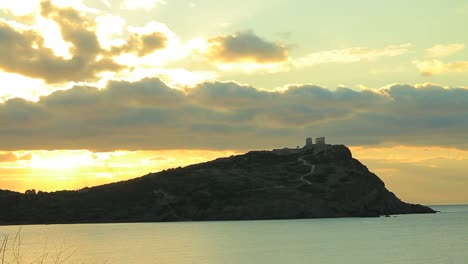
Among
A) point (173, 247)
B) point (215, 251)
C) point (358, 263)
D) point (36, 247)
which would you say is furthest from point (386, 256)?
point (36, 247)

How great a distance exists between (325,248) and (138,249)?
42467 mm

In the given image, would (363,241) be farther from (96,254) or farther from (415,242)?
(96,254)

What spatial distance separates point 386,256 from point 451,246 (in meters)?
28.9

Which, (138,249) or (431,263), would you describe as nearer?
(431,263)

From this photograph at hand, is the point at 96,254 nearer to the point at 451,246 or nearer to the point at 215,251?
the point at 215,251

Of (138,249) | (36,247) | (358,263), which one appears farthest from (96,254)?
(358,263)

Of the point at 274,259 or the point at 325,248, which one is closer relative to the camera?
the point at 274,259

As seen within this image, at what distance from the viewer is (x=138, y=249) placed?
14475 cm

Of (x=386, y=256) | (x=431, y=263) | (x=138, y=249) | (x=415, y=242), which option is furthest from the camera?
(x=415, y=242)

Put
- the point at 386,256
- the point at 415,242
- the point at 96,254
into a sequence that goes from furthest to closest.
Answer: the point at 415,242 → the point at 96,254 → the point at 386,256

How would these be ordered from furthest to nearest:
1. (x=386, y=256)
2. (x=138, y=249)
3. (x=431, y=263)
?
(x=138, y=249) < (x=386, y=256) < (x=431, y=263)

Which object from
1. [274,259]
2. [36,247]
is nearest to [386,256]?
[274,259]

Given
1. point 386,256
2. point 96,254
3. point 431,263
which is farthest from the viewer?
point 96,254

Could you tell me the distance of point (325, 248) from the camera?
467 feet
